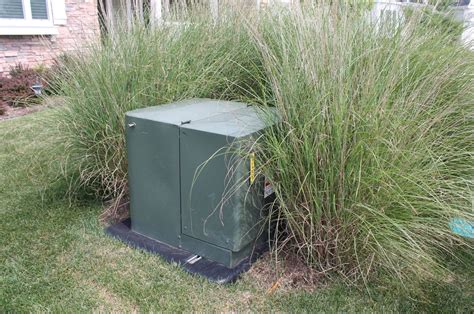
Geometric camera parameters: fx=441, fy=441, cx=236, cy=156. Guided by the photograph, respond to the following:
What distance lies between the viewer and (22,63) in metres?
7.54

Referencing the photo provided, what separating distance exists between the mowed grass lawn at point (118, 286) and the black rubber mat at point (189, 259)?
4 centimetres

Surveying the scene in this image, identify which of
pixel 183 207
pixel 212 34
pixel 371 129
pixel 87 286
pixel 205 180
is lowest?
pixel 87 286

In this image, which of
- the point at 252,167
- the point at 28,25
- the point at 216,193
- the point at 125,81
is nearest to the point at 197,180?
the point at 216,193

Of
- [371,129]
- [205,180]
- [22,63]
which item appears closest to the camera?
[371,129]

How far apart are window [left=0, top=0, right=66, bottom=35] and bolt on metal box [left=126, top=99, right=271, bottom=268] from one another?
19.2 feet

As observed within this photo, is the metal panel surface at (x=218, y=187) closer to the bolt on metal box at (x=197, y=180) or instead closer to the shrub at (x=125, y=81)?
the bolt on metal box at (x=197, y=180)

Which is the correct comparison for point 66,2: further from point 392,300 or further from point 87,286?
point 392,300

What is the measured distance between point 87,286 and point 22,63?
6.44m

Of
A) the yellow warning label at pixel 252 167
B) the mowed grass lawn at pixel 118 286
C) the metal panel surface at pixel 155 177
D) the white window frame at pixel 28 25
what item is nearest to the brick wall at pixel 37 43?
the white window frame at pixel 28 25

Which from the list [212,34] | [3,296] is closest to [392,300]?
[3,296]

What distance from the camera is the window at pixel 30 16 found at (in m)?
7.21

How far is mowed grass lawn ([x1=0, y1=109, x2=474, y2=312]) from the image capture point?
2109mm

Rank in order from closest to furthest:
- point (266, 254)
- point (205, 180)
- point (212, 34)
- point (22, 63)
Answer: point (205, 180) → point (266, 254) → point (212, 34) → point (22, 63)

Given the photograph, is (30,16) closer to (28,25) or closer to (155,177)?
(28,25)
